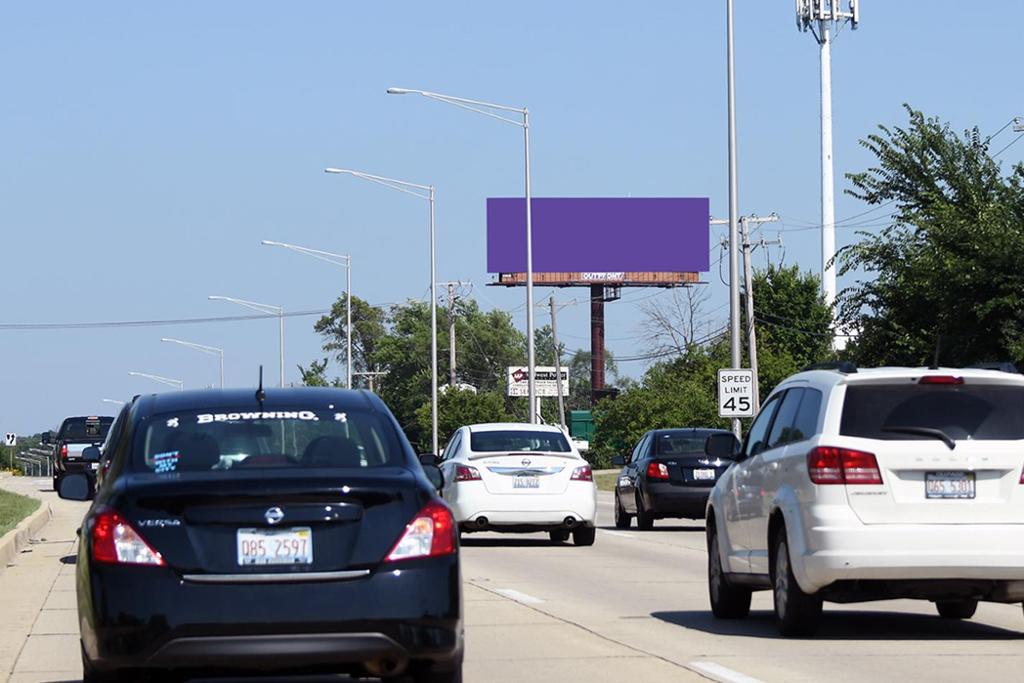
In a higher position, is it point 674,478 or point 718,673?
point 674,478

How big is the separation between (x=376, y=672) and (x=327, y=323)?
15833 cm

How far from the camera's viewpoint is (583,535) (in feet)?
82.0

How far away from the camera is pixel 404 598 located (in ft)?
27.7

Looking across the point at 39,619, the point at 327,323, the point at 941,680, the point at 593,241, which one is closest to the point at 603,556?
the point at 39,619

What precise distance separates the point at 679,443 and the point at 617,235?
71437mm

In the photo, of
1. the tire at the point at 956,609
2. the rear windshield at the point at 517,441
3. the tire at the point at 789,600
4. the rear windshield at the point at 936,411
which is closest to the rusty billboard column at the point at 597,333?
the rear windshield at the point at 517,441

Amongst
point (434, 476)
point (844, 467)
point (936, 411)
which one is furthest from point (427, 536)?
point (936, 411)

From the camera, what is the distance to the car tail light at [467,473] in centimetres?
2417

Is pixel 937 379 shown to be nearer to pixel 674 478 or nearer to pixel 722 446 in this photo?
pixel 722 446

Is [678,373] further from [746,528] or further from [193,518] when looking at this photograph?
[193,518]

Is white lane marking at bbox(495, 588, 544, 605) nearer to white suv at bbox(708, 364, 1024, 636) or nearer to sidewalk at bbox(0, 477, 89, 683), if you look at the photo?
sidewalk at bbox(0, 477, 89, 683)

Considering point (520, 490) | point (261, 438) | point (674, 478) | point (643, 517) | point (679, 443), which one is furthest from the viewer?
point (679, 443)

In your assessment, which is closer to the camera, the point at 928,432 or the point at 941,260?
the point at 928,432

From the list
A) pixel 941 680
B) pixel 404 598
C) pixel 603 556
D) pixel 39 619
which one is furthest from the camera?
pixel 603 556
